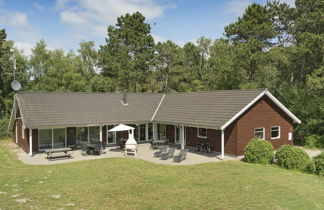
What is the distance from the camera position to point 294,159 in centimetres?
1555

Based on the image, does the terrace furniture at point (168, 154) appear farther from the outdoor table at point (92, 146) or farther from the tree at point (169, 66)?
the tree at point (169, 66)

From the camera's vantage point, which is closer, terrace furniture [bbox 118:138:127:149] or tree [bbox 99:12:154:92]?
terrace furniture [bbox 118:138:127:149]

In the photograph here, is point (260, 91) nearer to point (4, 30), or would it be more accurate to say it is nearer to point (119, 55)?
point (119, 55)

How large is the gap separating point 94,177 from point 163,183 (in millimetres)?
3626

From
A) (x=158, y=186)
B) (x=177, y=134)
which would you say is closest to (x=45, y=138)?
(x=177, y=134)

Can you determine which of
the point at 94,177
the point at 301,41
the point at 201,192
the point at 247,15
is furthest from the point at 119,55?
the point at 201,192

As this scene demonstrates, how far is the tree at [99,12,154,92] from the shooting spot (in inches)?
1625

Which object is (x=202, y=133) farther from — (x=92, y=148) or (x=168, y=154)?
(x=92, y=148)

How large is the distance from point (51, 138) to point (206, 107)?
12250 millimetres

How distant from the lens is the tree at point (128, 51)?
41.3 m

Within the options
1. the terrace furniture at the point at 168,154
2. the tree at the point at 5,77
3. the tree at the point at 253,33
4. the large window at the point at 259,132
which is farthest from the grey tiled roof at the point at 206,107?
the tree at the point at 5,77

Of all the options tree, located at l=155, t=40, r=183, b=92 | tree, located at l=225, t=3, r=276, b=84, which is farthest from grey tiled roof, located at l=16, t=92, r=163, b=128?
tree, located at l=155, t=40, r=183, b=92

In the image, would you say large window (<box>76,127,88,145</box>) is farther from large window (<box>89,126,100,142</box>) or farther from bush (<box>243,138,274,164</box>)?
bush (<box>243,138,274,164</box>)

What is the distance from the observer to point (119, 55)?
41906mm
